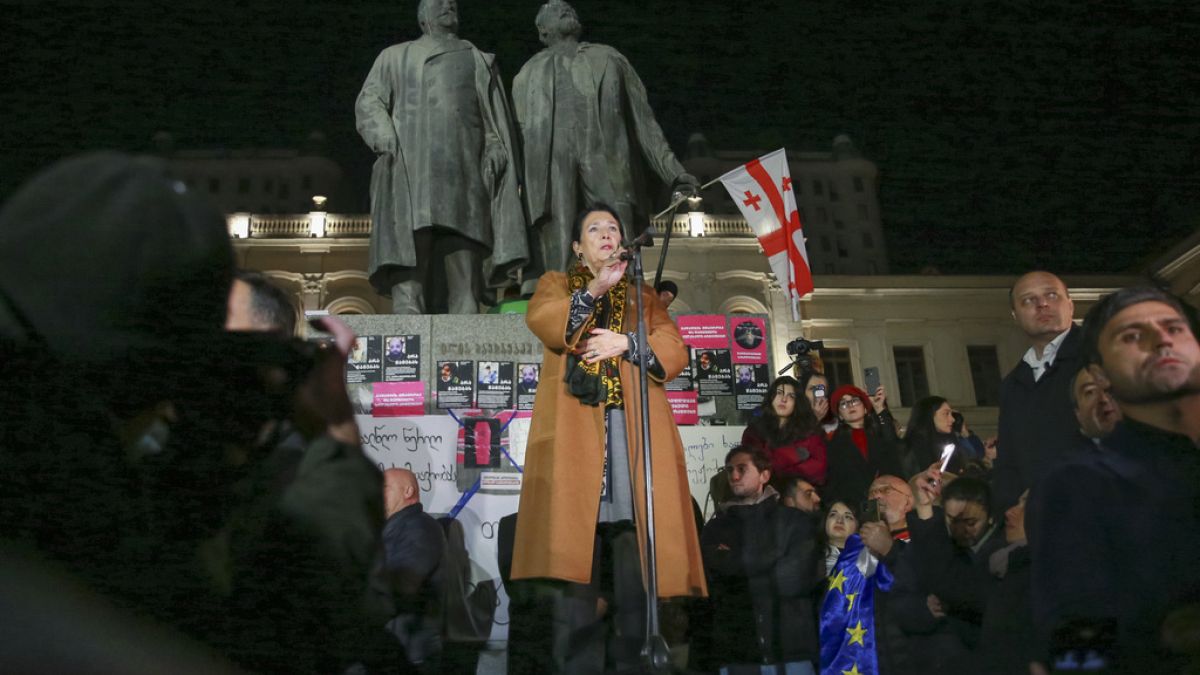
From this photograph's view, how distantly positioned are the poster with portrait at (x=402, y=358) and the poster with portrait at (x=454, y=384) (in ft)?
0.42

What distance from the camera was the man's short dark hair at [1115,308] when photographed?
7.46 ft

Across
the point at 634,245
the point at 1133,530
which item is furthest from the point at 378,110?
the point at 1133,530

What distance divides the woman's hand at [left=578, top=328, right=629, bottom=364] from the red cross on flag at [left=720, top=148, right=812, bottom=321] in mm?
3762

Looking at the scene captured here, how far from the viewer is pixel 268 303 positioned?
159 centimetres

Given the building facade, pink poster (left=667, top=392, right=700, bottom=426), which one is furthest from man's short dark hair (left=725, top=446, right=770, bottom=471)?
the building facade

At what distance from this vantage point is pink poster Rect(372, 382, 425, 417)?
579 centimetres

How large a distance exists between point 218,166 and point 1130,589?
148ft

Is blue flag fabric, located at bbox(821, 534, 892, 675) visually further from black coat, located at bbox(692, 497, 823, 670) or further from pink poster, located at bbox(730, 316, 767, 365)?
pink poster, located at bbox(730, 316, 767, 365)

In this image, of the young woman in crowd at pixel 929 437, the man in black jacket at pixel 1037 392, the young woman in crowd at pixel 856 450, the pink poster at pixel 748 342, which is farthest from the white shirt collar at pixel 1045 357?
the pink poster at pixel 748 342

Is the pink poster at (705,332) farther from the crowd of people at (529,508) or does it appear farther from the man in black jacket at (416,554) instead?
the man in black jacket at (416,554)

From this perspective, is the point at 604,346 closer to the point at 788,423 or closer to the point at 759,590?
the point at 759,590

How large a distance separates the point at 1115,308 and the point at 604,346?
6.50 ft

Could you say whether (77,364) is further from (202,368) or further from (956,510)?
(956,510)

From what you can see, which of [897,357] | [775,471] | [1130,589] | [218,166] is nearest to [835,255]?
[897,357]
